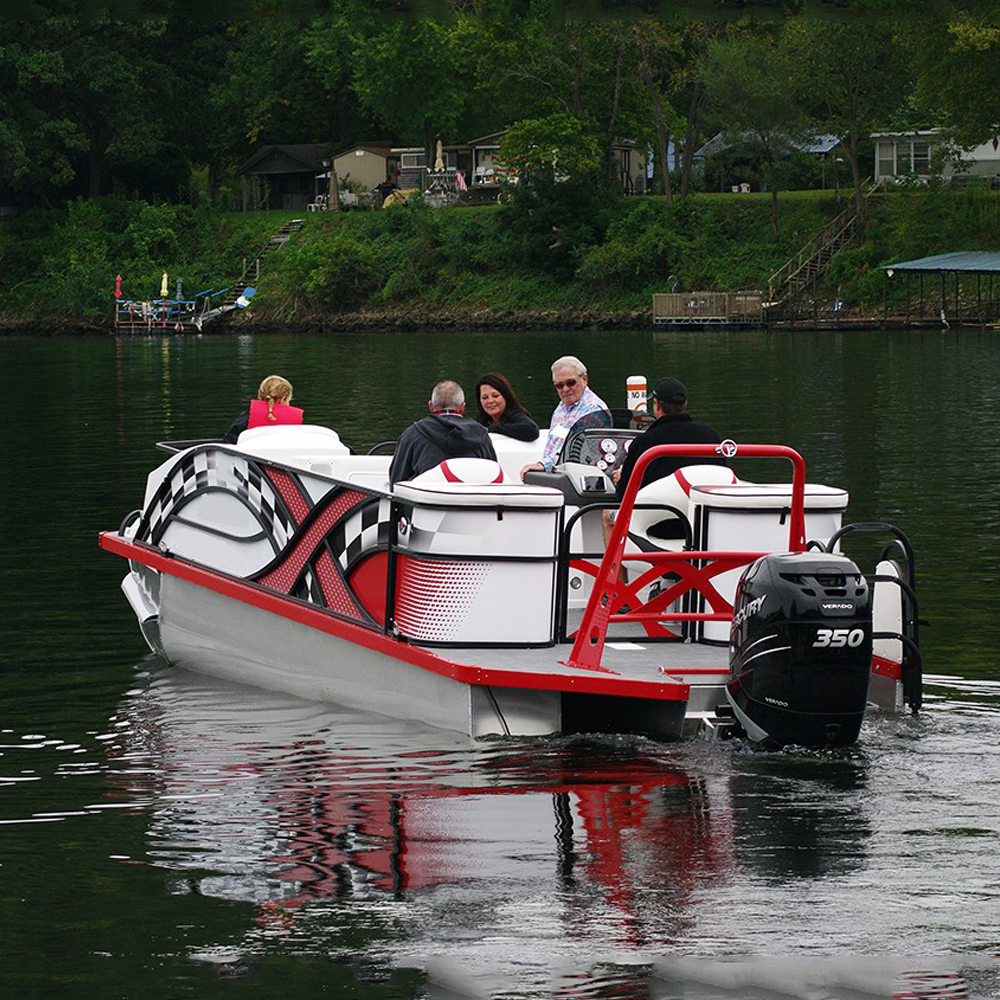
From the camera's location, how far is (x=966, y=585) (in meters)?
16.8

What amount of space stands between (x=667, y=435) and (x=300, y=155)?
→ 99672 millimetres

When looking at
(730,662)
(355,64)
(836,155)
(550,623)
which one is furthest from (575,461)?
(355,64)

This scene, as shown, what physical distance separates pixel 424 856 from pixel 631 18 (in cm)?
395

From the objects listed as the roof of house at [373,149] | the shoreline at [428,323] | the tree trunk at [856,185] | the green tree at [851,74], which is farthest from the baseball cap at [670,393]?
the roof of house at [373,149]

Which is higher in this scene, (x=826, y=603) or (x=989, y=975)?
(x=826, y=603)

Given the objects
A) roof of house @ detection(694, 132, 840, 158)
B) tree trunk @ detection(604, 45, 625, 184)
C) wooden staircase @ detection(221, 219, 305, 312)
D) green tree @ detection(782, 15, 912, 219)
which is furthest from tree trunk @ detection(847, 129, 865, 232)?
wooden staircase @ detection(221, 219, 305, 312)

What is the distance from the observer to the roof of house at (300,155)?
10925cm

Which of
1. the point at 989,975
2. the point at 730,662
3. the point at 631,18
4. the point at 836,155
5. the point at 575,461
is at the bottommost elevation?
the point at 989,975

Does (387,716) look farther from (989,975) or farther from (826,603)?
(989,975)

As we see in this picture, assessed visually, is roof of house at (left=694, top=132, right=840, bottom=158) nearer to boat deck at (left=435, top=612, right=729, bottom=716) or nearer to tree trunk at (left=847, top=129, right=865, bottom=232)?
tree trunk at (left=847, top=129, right=865, bottom=232)

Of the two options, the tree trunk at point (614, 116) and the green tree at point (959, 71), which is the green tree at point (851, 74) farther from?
the tree trunk at point (614, 116)

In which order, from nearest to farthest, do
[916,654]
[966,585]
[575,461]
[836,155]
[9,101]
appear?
1. [916,654]
2. [575,461]
3. [966,585]
4. [836,155]
5. [9,101]

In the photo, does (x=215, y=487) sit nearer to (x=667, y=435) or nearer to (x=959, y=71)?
(x=667, y=435)

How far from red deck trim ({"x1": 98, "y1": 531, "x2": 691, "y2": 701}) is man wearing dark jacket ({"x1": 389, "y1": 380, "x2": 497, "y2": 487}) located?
96 centimetres
